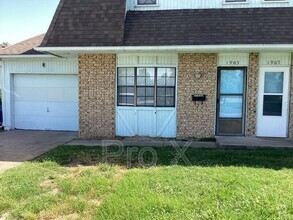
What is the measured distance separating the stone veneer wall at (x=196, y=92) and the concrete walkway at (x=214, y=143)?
0.65m

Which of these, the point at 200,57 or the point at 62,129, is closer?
the point at 200,57

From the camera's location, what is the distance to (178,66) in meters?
9.60

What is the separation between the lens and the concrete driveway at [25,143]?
24.2ft

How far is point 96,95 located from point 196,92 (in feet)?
11.7

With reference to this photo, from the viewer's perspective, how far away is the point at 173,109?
9.79m

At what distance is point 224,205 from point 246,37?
21.0 feet

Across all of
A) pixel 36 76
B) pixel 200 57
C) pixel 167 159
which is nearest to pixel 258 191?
pixel 167 159

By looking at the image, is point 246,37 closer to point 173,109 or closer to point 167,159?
point 173,109

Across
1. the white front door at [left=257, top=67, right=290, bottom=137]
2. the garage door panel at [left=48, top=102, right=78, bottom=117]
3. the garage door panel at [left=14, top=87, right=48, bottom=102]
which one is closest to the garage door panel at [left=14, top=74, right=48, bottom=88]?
the garage door panel at [left=14, top=87, right=48, bottom=102]

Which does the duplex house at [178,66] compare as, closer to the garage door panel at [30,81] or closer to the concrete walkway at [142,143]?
the concrete walkway at [142,143]

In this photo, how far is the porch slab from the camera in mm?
8155

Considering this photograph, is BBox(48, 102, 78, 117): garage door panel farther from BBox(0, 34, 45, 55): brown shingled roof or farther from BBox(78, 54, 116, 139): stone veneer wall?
BBox(0, 34, 45, 55): brown shingled roof

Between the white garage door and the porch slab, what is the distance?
657 cm

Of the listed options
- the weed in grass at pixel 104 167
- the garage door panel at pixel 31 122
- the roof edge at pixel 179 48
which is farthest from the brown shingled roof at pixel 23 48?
the weed in grass at pixel 104 167
